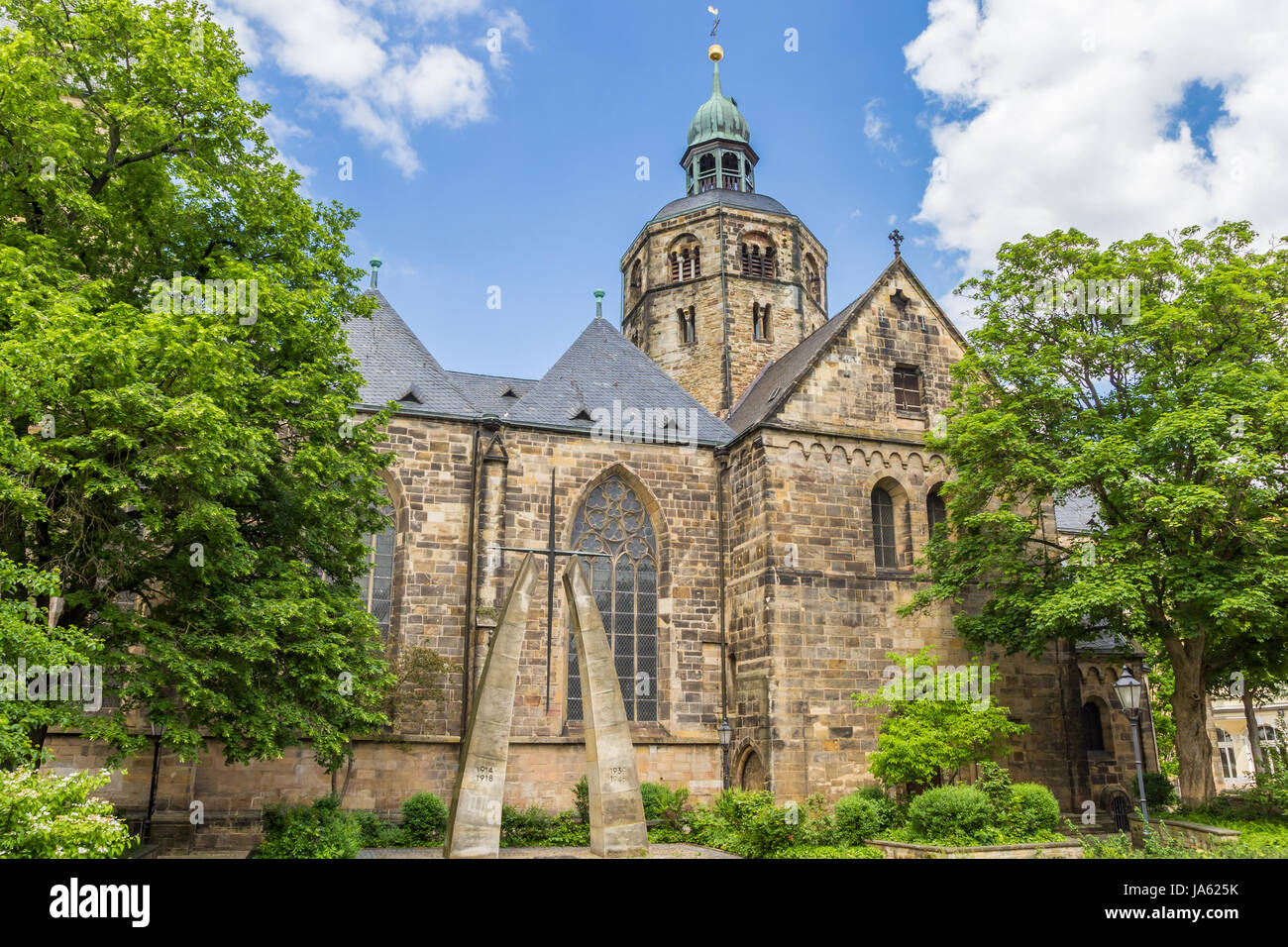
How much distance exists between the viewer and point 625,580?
22.1 meters

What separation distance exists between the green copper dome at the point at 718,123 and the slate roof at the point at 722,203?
10.8 ft

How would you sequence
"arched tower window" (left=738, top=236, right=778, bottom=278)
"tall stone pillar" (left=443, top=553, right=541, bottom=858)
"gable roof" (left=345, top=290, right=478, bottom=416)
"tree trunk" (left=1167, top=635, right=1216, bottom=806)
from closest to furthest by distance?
"tall stone pillar" (left=443, top=553, right=541, bottom=858) < "tree trunk" (left=1167, top=635, right=1216, bottom=806) < "gable roof" (left=345, top=290, right=478, bottom=416) < "arched tower window" (left=738, top=236, right=778, bottom=278)

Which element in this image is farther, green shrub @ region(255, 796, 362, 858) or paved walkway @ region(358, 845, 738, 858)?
paved walkway @ region(358, 845, 738, 858)

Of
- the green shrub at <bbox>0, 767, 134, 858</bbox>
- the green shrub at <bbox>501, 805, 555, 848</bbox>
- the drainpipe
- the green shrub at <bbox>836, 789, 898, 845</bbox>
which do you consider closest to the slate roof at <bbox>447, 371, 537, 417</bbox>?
the drainpipe

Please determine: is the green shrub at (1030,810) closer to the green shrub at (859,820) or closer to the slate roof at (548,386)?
the green shrub at (859,820)

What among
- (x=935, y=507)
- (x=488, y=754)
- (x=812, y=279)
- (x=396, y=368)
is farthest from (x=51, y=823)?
(x=812, y=279)

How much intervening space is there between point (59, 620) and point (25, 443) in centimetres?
321

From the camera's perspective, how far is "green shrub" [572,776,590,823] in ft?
62.7

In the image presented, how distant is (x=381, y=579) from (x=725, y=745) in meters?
8.60

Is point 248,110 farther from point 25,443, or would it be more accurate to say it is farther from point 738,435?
point 738,435

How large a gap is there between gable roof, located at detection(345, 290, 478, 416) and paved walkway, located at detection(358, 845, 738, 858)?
31.5 ft

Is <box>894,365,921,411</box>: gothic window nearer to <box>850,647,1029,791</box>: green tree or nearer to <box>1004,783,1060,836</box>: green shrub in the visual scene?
<box>850,647,1029,791</box>: green tree

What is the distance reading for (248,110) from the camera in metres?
13.8
